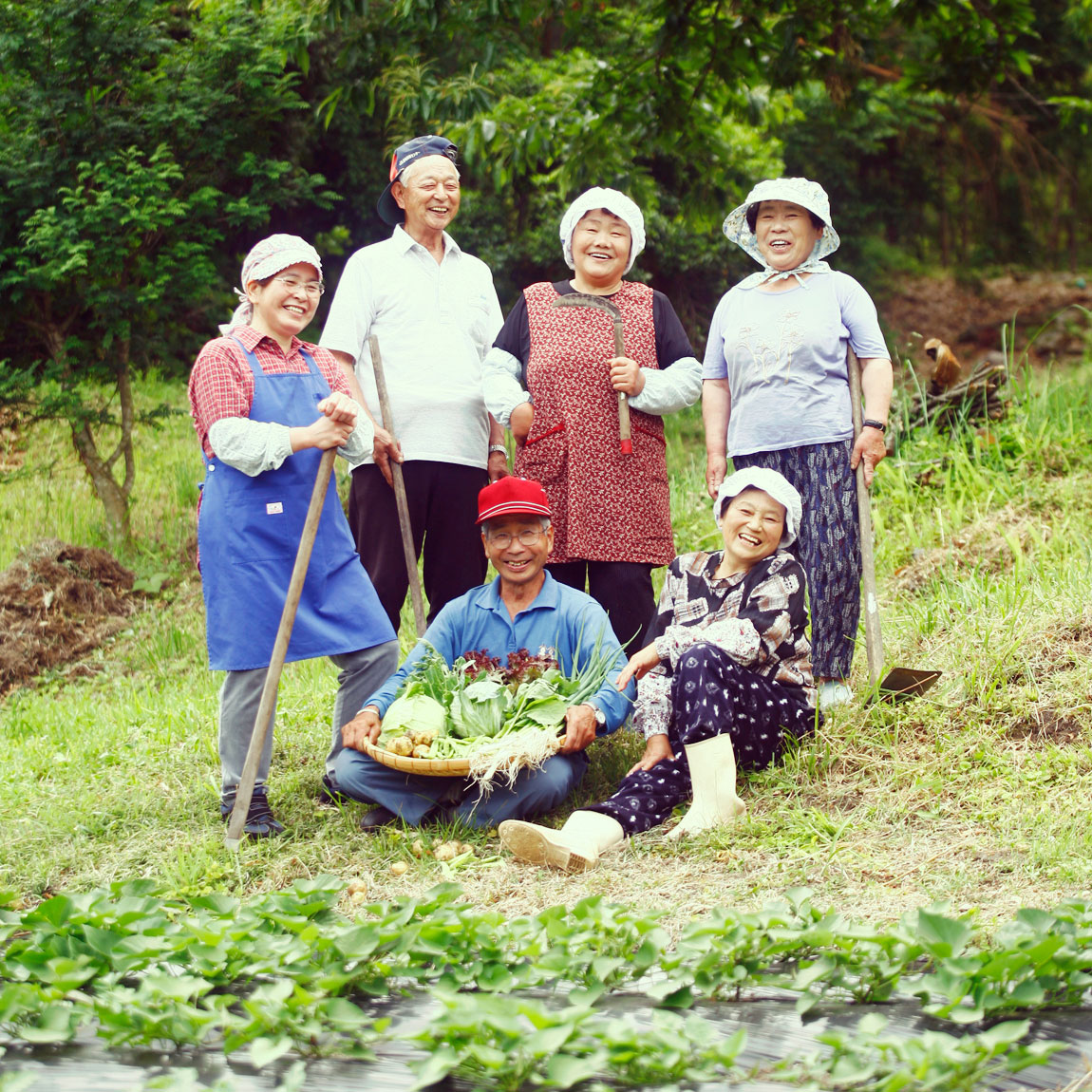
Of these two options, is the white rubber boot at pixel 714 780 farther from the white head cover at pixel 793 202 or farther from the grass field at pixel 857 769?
the white head cover at pixel 793 202

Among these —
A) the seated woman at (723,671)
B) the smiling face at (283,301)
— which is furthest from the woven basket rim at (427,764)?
the smiling face at (283,301)

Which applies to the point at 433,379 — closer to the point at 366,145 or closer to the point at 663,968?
the point at 663,968

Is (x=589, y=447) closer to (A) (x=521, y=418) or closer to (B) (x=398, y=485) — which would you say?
(A) (x=521, y=418)

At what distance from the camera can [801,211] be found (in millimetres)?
4035

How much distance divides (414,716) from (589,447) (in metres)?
1.03

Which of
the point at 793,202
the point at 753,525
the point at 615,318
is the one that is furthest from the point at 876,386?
the point at 615,318

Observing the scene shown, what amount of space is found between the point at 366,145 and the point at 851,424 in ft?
23.5

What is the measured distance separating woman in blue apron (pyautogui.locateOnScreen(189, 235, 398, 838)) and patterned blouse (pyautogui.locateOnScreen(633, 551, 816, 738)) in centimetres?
88

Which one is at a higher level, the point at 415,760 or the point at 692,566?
the point at 692,566

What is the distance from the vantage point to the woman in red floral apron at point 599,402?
4008mm

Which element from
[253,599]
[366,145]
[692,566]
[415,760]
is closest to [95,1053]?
[415,760]

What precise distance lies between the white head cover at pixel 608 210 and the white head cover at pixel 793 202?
12.6 inches

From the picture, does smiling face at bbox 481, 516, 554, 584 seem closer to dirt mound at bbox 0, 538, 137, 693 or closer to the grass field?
the grass field

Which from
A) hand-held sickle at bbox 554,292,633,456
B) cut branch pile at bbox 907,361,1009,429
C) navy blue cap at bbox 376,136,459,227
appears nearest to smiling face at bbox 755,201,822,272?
hand-held sickle at bbox 554,292,633,456
